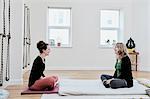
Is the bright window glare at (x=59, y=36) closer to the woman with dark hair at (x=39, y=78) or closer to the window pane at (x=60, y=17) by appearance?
the window pane at (x=60, y=17)

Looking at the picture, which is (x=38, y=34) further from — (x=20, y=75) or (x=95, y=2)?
(x=20, y=75)

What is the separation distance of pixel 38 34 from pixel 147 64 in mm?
3492

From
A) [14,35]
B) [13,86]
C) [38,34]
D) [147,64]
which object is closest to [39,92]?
[13,86]

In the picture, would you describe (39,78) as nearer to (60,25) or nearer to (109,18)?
(60,25)

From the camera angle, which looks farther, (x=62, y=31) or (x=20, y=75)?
(x=62, y=31)

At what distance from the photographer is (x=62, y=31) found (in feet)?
26.5

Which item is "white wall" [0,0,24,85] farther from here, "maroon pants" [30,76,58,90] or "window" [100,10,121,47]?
"window" [100,10,121,47]

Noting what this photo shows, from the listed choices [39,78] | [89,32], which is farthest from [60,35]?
[39,78]

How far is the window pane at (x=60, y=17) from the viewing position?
26.4 ft

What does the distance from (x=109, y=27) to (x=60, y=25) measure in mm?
1607

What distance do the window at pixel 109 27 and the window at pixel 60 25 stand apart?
1080 millimetres

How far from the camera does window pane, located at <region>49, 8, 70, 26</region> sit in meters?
8.05

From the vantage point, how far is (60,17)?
8055mm

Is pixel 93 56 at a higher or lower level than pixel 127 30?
lower
